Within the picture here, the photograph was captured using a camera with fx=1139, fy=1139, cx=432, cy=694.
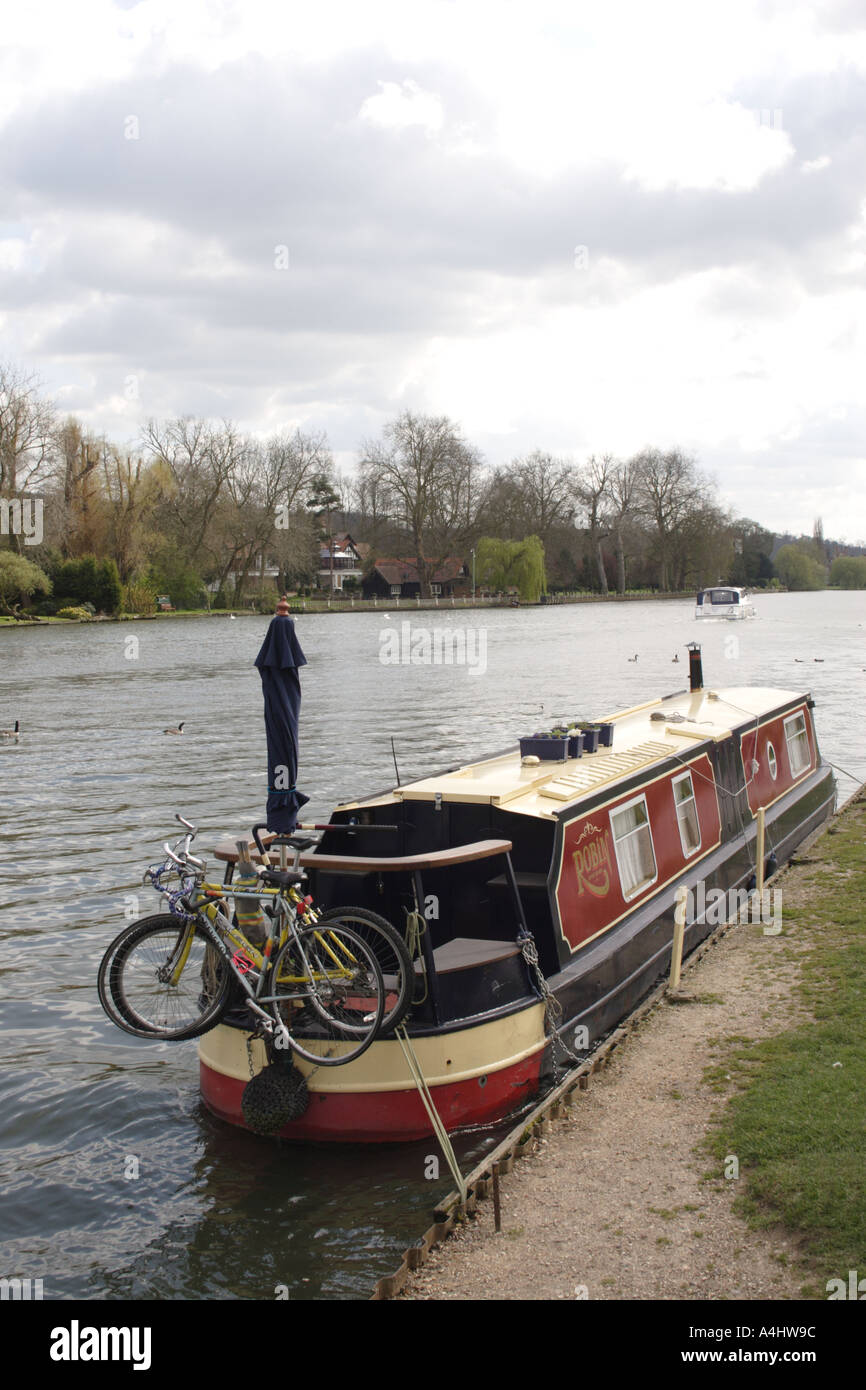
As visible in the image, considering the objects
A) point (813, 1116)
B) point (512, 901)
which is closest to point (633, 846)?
point (512, 901)

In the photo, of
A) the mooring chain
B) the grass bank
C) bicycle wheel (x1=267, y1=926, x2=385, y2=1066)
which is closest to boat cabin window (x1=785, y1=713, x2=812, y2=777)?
the grass bank

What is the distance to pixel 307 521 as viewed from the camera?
11875cm

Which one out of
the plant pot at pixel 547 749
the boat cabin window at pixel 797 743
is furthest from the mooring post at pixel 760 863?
the boat cabin window at pixel 797 743

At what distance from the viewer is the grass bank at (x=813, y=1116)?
6.12 meters

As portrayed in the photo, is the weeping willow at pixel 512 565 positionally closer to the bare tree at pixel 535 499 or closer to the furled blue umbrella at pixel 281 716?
the bare tree at pixel 535 499

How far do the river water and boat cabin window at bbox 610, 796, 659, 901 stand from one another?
11.4ft

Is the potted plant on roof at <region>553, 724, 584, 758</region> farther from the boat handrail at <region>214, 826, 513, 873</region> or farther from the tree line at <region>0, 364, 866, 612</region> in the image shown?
the tree line at <region>0, 364, 866, 612</region>

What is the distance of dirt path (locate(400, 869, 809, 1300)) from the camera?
19.3 feet

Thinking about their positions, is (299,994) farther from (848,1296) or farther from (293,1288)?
(848,1296)

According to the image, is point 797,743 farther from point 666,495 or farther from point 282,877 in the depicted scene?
point 666,495

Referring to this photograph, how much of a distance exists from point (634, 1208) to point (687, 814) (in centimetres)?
683

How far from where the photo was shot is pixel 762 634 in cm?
7506

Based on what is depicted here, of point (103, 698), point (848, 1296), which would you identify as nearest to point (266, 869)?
point (848, 1296)

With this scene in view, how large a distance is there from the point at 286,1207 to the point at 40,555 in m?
79.5
